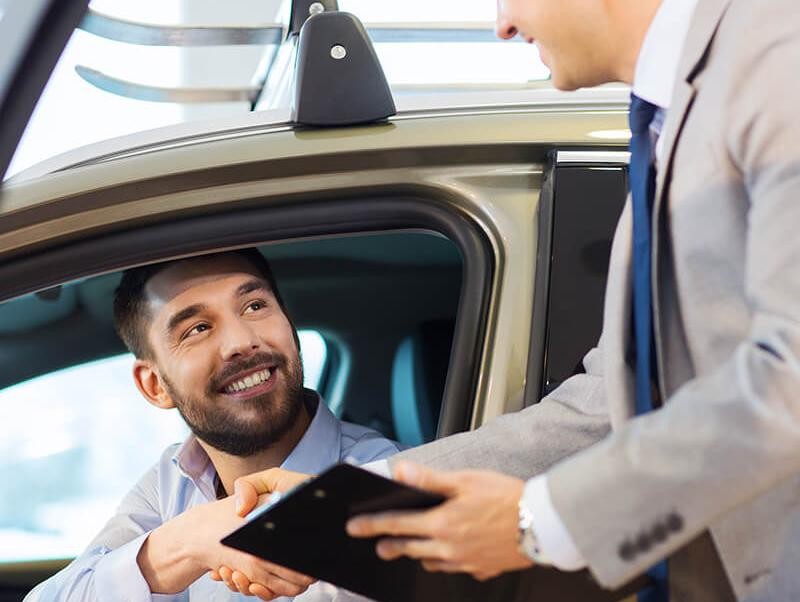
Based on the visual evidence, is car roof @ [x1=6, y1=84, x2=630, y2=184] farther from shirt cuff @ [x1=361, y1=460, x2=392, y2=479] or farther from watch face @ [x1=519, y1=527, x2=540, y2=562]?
watch face @ [x1=519, y1=527, x2=540, y2=562]

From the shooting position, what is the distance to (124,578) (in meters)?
2.21

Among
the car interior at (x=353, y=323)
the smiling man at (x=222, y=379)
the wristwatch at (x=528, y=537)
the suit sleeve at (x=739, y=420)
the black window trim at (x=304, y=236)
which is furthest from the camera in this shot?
the car interior at (x=353, y=323)

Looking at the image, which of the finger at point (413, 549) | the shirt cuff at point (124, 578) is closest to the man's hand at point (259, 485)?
the shirt cuff at point (124, 578)

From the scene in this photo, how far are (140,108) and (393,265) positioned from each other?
3.43 ft

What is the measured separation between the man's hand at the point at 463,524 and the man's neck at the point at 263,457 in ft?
4.21

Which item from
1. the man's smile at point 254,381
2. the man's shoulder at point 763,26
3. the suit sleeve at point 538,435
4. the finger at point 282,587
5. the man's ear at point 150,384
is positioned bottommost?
the man's ear at point 150,384

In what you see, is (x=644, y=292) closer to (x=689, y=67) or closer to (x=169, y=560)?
(x=689, y=67)

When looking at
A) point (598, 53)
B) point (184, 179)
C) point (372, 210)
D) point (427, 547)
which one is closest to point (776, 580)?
point (427, 547)

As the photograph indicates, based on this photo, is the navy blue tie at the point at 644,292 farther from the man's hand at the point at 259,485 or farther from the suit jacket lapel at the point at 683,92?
the man's hand at the point at 259,485

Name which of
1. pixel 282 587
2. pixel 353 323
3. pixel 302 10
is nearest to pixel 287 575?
pixel 282 587

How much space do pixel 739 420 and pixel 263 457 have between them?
1.56 m

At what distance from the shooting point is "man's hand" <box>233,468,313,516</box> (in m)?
1.92

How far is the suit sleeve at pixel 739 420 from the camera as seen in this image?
116 centimetres

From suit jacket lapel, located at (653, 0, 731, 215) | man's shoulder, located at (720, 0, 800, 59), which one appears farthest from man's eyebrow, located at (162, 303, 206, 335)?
man's shoulder, located at (720, 0, 800, 59)
